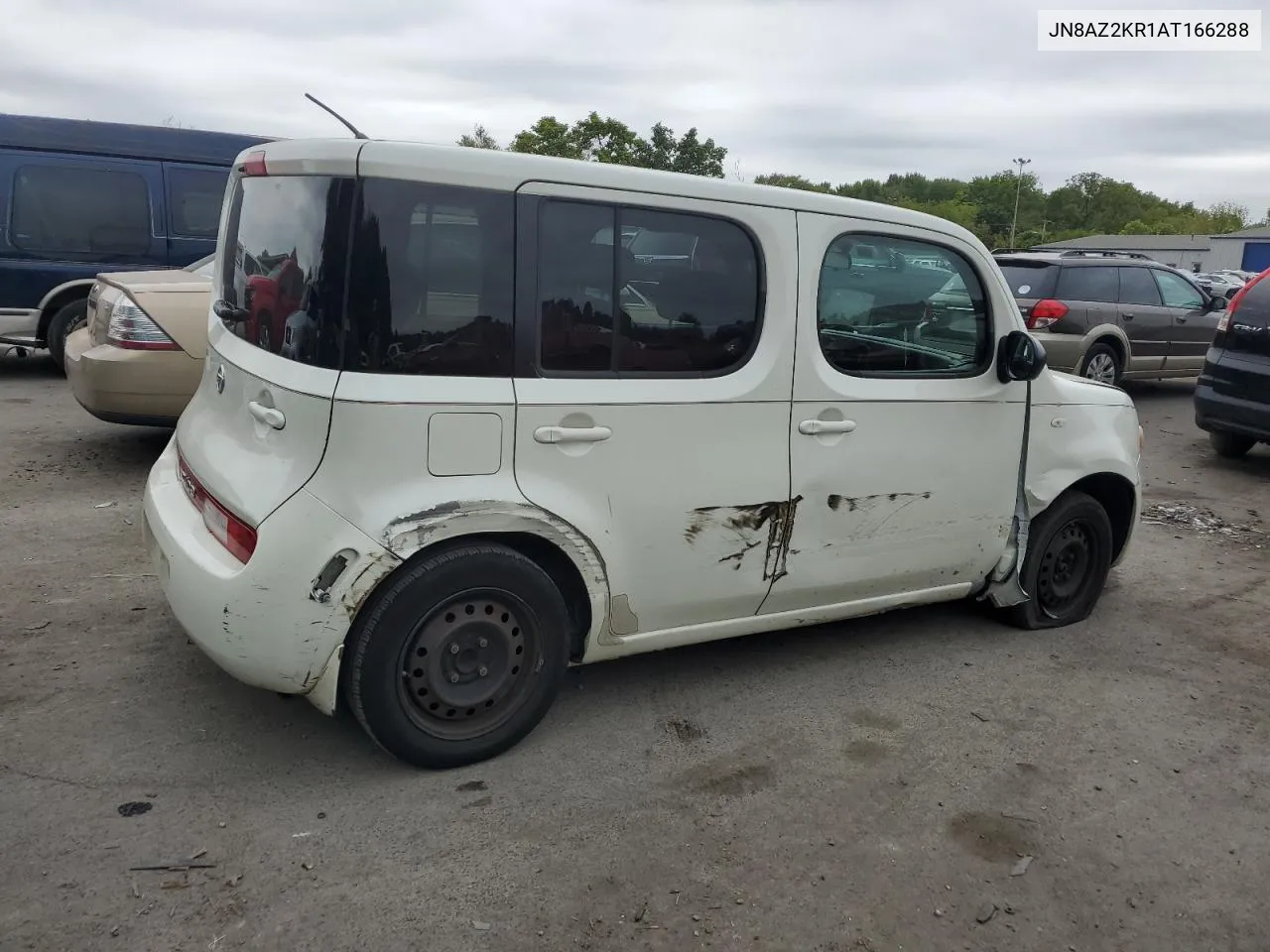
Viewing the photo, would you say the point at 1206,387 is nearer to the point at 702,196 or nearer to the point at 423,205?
the point at 702,196

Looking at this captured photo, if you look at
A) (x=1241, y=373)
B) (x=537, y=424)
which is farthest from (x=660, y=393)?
(x=1241, y=373)

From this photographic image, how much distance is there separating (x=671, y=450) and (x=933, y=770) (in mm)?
1349

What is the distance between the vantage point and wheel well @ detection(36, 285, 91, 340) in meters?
9.09

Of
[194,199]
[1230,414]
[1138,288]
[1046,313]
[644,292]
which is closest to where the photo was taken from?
[644,292]

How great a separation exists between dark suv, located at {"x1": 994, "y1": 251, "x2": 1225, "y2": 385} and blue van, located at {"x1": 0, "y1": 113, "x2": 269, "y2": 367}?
26.7 feet

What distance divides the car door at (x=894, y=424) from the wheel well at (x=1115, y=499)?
680 mm

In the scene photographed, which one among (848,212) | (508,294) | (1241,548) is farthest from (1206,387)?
(508,294)

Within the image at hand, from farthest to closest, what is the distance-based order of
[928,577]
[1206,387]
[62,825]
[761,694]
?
[1206,387], [928,577], [761,694], [62,825]

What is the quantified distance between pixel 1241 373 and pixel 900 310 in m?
5.36

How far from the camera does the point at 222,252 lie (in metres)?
3.50

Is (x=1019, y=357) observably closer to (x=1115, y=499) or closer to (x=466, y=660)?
(x=1115, y=499)

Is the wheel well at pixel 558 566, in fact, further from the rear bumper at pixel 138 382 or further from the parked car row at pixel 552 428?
the rear bumper at pixel 138 382

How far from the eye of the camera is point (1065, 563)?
15.2 feet

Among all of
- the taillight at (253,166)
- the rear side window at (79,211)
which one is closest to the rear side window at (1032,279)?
the rear side window at (79,211)
